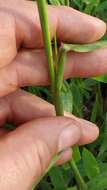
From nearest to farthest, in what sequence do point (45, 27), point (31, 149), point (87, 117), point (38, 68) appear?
1. point (45, 27)
2. point (31, 149)
3. point (38, 68)
4. point (87, 117)

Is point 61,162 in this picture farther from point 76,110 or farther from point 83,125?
point 76,110

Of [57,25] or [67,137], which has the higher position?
[57,25]

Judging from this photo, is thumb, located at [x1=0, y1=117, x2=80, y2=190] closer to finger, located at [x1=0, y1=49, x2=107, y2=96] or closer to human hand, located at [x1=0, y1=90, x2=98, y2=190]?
human hand, located at [x1=0, y1=90, x2=98, y2=190]

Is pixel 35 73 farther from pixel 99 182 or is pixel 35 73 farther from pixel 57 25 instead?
pixel 99 182

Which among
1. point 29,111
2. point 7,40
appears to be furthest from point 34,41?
point 29,111

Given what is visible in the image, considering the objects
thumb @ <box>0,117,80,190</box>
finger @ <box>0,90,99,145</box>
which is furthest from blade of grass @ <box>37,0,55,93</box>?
finger @ <box>0,90,99,145</box>

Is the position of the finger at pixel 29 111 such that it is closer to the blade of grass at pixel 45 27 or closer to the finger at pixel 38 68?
the finger at pixel 38 68

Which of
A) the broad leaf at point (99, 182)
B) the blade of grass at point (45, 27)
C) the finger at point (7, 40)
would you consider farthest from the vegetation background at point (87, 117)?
the blade of grass at point (45, 27)

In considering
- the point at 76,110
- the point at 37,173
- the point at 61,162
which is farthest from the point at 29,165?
the point at 76,110
